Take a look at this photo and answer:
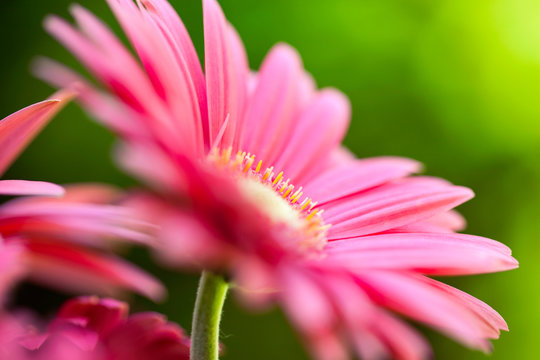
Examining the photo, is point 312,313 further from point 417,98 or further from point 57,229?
point 417,98

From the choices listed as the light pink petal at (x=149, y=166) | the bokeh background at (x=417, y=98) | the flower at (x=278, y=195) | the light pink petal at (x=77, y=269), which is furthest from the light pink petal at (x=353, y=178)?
the bokeh background at (x=417, y=98)

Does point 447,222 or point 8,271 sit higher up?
point 447,222

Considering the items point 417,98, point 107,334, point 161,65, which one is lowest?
point 107,334

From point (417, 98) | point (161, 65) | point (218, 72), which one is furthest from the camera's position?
point (417, 98)

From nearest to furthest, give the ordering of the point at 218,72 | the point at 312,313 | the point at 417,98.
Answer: the point at 312,313
the point at 218,72
the point at 417,98

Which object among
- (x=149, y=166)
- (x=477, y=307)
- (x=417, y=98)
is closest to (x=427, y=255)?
(x=477, y=307)

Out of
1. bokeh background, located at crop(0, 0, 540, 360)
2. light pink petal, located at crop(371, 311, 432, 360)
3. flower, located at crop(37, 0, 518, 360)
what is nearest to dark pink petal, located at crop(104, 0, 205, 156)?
flower, located at crop(37, 0, 518, 360)

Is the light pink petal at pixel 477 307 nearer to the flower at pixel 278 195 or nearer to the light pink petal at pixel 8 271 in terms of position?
the flower at pixel 278 195
